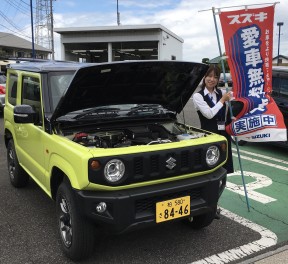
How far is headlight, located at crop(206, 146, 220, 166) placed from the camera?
3.18 meters

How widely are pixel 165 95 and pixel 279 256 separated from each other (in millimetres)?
2033

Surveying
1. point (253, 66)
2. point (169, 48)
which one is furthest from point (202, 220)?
point (169, 48)

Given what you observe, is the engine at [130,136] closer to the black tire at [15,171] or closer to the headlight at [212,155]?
the headlight at [212,155]

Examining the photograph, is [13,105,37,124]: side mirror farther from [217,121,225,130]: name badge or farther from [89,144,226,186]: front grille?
[217,121,225,130]: name badge

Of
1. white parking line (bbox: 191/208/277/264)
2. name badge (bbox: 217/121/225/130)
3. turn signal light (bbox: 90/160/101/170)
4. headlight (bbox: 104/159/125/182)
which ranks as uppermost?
name badge (bbox: 217/121/225/130)

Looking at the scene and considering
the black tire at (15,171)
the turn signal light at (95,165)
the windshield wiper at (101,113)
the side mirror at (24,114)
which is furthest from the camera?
the black tire at (15,171)

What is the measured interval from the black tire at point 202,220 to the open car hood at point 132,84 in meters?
1.31

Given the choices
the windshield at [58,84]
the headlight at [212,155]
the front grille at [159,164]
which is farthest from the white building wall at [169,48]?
the front grille at [159,164]

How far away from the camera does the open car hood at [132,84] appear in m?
3.16

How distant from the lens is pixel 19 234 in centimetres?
357

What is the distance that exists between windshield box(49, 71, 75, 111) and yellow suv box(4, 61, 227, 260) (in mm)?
10

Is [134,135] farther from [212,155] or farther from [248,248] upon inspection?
[248,248]

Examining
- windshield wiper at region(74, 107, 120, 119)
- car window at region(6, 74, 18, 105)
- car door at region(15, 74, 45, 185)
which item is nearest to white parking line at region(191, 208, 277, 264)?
windshield wiper at region(74, 107, 120, 119)

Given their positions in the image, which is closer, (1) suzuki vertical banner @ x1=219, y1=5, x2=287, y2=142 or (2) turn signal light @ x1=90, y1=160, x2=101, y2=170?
(2) turn signal light @ x1=90, y1=160, x2=101, y2=170
